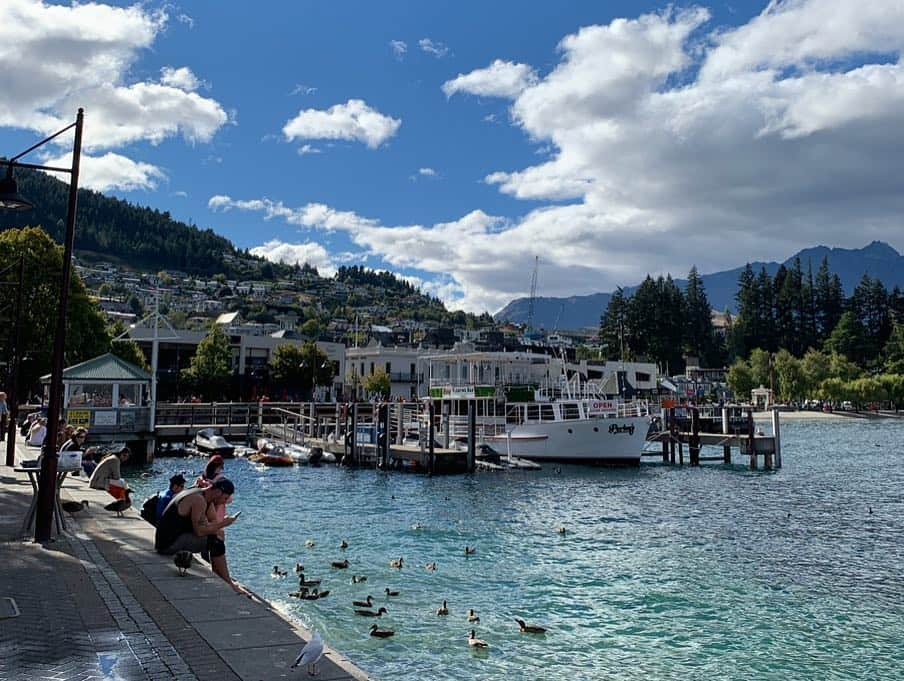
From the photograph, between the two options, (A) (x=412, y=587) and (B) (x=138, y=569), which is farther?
(A) (x=412, y=587)

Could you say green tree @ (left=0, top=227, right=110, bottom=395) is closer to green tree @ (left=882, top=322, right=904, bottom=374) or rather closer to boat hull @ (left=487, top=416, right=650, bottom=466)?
boat hull @ (left=487, top=416, right=650, bottom=466)

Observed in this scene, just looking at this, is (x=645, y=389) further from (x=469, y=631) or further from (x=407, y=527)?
(x=469, y=631)

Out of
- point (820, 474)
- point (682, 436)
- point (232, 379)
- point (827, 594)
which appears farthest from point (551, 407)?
point (232, 379)

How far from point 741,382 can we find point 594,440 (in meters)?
98.4

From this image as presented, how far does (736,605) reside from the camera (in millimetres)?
15008

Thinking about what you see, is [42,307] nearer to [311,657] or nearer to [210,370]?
[210,370]

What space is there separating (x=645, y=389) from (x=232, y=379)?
59674 mm

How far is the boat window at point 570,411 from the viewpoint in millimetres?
45406

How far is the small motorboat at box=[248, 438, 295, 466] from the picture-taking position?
131 feet

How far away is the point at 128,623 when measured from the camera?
802cm

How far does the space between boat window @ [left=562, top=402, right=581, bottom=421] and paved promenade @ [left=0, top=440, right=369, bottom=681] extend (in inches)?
1393

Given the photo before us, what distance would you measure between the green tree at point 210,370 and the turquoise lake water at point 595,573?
45095mm

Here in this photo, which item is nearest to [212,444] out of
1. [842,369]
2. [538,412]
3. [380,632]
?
[538,412]

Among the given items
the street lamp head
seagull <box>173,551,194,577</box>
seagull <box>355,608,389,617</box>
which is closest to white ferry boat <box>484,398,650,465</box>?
seagull <box>355,608,389,617</box>
